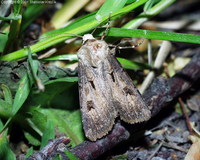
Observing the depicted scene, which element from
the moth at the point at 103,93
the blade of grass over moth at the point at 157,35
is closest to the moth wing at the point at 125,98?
the moth at the point at 103,93

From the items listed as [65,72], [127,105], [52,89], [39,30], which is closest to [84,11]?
[39,30]

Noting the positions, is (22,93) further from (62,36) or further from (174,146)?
(174,146)

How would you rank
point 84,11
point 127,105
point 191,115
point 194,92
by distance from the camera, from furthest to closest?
point 84,11, point 194,92, point 191,115, point 127,105

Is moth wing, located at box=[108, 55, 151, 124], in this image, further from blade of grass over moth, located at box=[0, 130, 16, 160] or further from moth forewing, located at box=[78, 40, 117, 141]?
blade of grass over moth, located at box=[0, 130, 16, 160]

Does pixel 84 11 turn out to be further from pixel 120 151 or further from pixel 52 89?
pixel 120 151

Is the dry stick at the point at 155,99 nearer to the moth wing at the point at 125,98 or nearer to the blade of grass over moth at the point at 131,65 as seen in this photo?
the moth wing at the point at 125,98

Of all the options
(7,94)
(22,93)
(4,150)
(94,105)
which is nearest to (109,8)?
(94,105)

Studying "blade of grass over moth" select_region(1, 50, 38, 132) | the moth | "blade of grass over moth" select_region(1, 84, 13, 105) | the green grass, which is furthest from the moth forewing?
"blade of grass over moth" select_region(1, 84, 13, 105)
